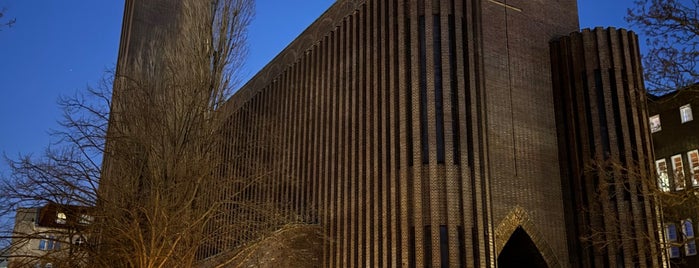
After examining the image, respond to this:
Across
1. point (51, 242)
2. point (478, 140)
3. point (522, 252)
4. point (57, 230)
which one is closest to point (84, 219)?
point (57, 230)

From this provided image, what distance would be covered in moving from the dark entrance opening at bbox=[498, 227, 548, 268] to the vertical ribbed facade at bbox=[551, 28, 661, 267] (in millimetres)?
1340

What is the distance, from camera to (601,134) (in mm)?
22234

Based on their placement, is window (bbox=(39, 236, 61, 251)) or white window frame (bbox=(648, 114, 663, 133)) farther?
white window frame (bbox=(648, 114, 663, 133))

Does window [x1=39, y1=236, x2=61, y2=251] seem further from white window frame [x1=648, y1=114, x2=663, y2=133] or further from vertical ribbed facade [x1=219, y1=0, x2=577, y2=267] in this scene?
white window frame [x1=648, y1=114, x2=663, y2=133]

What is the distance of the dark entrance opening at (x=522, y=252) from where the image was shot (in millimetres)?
21441

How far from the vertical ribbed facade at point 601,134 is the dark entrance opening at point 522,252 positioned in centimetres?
134

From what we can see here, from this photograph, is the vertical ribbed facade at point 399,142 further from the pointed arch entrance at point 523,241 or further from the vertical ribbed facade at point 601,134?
the vertical ribbed facade at point 601,134

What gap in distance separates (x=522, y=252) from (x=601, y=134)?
4891 mm

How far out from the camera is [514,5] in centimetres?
2392

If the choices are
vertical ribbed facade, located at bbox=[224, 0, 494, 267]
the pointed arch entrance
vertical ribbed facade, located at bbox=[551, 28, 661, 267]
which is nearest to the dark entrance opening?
the pointed arch entrance

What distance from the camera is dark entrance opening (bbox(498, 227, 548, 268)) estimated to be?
70.3 ft

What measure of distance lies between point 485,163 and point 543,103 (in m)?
4.58

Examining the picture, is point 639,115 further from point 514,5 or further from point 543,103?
point 514,5

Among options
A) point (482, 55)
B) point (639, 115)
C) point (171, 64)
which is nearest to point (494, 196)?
point (482, 55)
